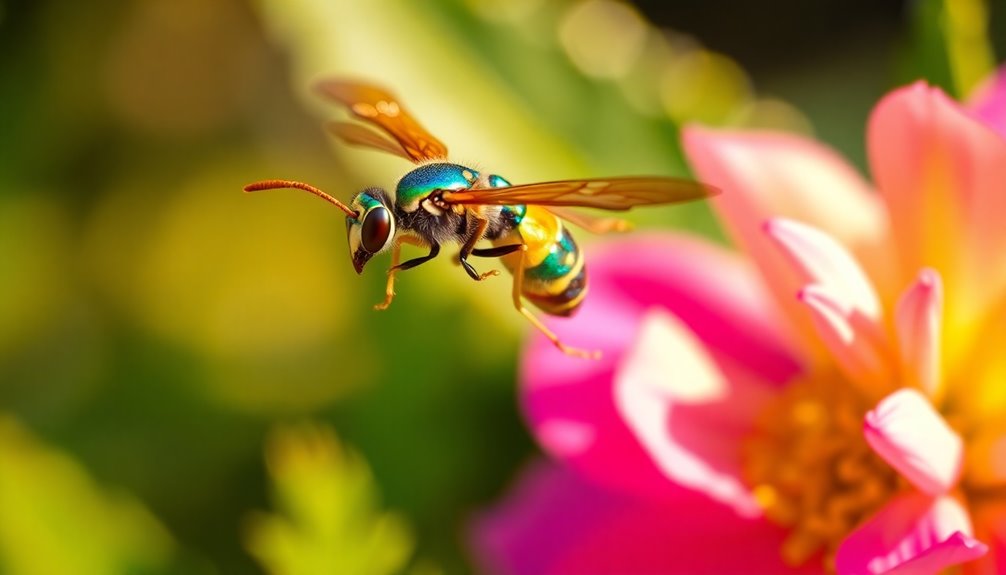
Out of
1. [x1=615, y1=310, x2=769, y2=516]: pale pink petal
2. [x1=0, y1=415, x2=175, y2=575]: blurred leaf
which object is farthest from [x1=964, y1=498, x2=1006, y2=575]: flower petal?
[x1=0, y1=415, x2=175, y2=575]: blurred leaf

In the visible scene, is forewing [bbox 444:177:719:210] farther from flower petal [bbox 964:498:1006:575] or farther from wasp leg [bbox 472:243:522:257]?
flower petal [bbox 964:498:1006:575]

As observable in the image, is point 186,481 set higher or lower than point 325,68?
lower

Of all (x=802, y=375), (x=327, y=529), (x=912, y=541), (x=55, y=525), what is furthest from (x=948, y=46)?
(x=55, y=525)

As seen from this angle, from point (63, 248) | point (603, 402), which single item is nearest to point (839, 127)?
point (603, 402)

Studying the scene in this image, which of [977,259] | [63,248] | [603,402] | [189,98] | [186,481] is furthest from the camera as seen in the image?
[189,98]

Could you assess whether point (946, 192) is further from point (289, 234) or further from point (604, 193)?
point (289, 234)

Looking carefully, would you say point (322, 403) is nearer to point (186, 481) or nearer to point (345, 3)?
point (186, 481)
